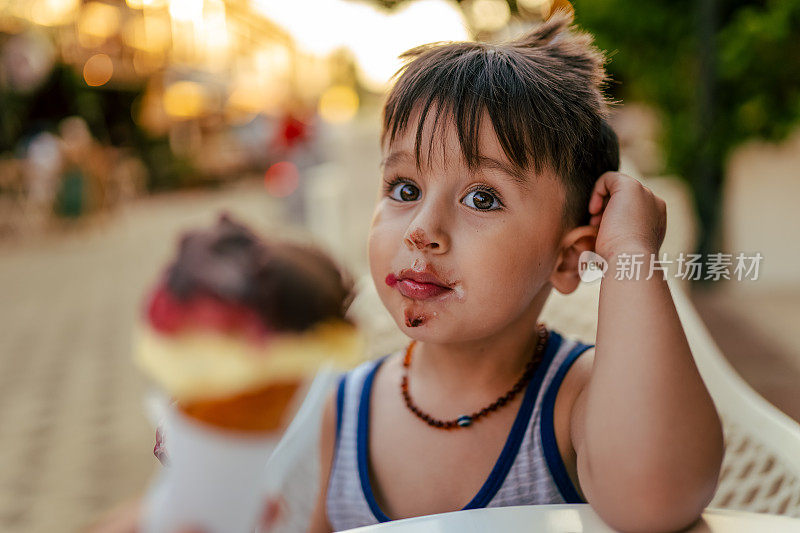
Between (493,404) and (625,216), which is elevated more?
(625,216)

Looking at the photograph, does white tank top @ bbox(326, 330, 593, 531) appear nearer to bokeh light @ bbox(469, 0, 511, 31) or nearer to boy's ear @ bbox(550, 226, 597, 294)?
boy's ear @ bbox(550, 226, 597, 294)

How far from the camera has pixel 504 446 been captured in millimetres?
1043

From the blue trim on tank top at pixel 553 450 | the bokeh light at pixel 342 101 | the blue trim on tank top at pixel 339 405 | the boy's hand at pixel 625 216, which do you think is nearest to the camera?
the boy's hand at pixel 625 216

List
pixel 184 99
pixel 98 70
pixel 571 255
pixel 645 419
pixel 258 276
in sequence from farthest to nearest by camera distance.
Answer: pixel 184 99, pixel 98 70, pixel 571 255, pixel 645 419, pixel 258 276

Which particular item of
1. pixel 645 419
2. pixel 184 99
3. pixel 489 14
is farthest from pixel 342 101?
pixel 645 419

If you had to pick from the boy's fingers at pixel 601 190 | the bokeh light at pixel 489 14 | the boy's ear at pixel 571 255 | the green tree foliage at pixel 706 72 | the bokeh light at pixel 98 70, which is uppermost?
the bokeh light at pixel 98 70

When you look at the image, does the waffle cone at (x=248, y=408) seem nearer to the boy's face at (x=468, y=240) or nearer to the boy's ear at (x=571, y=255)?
the boy's face at (x=468, y=240)

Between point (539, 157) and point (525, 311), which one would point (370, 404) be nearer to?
point (525, 311)

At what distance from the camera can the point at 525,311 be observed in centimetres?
105

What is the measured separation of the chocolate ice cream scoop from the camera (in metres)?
0.46

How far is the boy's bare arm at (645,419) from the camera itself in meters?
0.77

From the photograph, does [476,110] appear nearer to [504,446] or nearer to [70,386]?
[504,446]

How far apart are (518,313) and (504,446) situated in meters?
0.21

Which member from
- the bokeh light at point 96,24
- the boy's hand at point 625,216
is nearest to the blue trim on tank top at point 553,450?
the boy's hand at point 625,216
